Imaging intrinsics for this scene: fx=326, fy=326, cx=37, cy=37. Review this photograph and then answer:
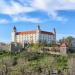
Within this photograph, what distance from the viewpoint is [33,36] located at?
85.7 meters

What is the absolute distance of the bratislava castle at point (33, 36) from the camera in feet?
278

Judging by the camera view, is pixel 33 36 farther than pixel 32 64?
Yes

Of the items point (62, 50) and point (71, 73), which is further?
point (62, 50)

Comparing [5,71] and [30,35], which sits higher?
[30,35]

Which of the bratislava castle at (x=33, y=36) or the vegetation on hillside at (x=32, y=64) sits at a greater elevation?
the bratislava castle at (x=33, y=36)

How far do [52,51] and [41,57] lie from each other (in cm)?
774

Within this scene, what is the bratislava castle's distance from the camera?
8481 cm

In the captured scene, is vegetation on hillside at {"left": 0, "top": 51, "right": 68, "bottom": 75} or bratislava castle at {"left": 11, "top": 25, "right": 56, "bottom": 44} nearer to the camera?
vegetation on hillside at {"left": 0, "top": 51, "right": 68, "bottom": 75}

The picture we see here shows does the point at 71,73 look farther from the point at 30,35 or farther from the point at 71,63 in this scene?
the point at 30,35

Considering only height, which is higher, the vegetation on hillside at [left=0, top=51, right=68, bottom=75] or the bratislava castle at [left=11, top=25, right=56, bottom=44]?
the bratislava castle at [left=11, top=25, right=56, bottom=44]

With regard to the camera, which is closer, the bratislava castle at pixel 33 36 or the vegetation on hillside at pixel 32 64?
the vegetation on hillside at pixel 32 64

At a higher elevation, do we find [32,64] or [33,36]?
[33,36]

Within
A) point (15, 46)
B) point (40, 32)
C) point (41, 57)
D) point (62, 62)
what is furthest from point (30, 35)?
point (62, 62)

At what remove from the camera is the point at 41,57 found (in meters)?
50.6
